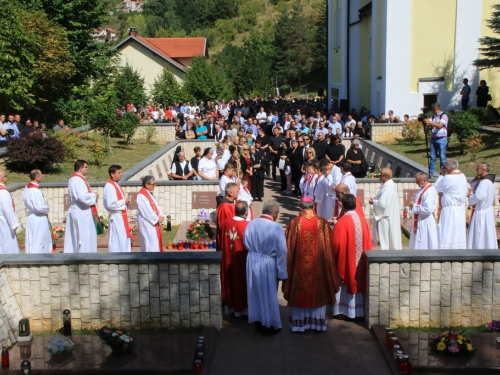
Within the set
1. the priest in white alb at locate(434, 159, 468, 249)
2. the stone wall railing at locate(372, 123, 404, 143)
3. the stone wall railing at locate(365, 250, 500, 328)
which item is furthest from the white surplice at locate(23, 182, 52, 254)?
the stone wall railing at locate(372, 123, 404, 143)

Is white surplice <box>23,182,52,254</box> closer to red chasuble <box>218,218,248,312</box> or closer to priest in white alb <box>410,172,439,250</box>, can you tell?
red chasuble <box>218,218,248,312</box>

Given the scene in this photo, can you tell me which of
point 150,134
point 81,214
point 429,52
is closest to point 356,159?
point 81,214

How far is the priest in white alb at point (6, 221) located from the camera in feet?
33.9

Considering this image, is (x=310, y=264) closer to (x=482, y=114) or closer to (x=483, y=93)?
(x=482, y=114)

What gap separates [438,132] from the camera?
15.5 meters

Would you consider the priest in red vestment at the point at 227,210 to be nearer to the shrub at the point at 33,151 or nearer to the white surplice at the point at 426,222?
the white surplice at the point at 426,222

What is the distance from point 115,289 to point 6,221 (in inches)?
144

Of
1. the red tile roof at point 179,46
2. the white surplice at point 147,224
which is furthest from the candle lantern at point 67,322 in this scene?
the red tile roof at point 179,46

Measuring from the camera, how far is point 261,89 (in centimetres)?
5434

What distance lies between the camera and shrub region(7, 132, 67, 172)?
53.1 ft

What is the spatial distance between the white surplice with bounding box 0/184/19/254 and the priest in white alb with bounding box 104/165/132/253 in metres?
1.51

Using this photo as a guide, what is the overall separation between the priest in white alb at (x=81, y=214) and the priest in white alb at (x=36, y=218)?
382 millimetres

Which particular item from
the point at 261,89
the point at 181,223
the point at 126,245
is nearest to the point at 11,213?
the point at 126,245

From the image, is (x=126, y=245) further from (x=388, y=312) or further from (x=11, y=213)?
(x=388, y=312)
